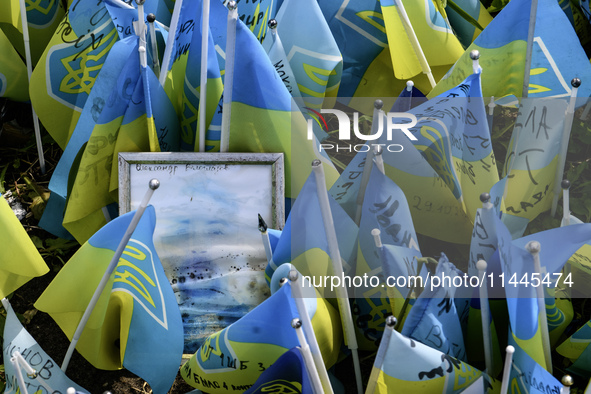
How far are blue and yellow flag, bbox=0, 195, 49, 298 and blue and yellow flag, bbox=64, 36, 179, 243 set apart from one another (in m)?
0.22

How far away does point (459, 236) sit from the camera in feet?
5.50

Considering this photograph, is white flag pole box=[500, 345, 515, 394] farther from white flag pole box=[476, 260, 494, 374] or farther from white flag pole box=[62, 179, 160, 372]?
white flag pole box=[62, 179, 160, 372]

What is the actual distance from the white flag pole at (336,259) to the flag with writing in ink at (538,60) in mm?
626

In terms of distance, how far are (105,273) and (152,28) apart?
686 millimetres

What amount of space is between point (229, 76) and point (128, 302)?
19.9 inches

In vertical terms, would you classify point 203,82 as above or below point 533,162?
above

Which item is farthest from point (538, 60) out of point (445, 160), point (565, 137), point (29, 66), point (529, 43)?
point (29, 66)

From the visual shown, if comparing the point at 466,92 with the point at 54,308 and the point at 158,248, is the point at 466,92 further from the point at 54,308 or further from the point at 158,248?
the point at 54,308

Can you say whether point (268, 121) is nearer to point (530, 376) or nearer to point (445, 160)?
point (445, 160)

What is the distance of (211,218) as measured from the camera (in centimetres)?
173

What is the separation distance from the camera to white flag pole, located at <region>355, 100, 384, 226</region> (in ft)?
5.05

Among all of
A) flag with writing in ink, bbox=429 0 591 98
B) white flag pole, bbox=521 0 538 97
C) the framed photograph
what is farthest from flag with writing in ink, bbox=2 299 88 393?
white flag pole, bbox=521 0 538 97

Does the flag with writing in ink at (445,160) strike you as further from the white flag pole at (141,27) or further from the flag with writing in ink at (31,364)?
the flag with writing in ink at (31,364)

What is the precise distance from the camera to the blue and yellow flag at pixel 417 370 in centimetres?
126
